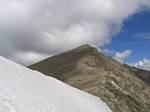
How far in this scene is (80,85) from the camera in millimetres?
97688

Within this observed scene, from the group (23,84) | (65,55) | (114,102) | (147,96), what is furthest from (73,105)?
(65,55)

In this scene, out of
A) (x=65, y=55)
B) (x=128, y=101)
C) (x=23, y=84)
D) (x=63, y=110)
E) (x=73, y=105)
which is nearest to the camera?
(x=23, y=84)

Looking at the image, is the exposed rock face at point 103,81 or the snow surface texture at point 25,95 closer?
the snow surface texture at point 25,95

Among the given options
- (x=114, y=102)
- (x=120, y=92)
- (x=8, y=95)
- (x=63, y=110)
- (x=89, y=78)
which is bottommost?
(x=8, y=95)

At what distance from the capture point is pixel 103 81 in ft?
304

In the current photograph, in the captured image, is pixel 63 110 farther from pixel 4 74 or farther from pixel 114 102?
pixel 114 102

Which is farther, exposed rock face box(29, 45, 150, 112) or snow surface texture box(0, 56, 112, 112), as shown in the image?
exposed rock face box(29, 45, 150, 112)

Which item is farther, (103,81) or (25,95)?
(103,81)

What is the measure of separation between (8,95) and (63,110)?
25.4ft

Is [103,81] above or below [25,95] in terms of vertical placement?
above

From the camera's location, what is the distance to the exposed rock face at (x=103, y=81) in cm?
8422

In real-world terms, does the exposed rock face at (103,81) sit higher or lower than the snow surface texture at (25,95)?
higher

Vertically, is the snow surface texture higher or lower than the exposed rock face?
lower

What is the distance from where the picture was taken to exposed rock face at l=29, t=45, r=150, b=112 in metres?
84.2
